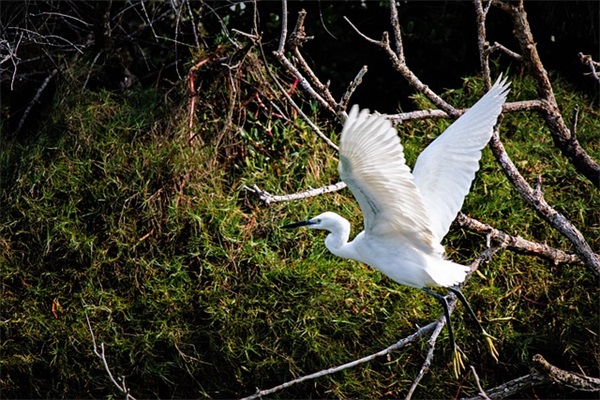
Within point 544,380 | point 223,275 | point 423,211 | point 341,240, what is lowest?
point 223,275

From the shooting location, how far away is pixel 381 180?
8.69 ft

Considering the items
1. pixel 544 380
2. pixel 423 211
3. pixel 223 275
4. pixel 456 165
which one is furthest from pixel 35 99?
pixel 544 380

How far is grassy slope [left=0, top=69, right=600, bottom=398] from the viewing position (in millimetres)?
3668

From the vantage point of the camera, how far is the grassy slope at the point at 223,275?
3.67m

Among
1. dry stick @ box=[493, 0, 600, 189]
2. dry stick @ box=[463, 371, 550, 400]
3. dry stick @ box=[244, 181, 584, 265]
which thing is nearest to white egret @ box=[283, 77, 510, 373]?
dry stick @ box=[244, 181, 584, 265]

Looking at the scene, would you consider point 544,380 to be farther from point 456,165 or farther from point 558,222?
point 456,165

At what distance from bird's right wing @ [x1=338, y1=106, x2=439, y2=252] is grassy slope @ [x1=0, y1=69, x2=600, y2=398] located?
2.68ft

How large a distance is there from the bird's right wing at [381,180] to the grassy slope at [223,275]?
0.82 m

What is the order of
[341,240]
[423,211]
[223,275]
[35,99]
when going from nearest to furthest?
[423,211]
[341,240]
[223,275]
[35,99]

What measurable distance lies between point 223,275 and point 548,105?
137 cm

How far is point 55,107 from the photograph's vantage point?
4.44 m

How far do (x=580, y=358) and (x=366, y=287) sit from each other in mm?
823

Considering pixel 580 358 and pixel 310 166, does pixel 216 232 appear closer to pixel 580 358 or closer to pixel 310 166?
pixel 310 166

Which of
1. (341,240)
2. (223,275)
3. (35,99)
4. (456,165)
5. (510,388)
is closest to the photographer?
(456,165)
